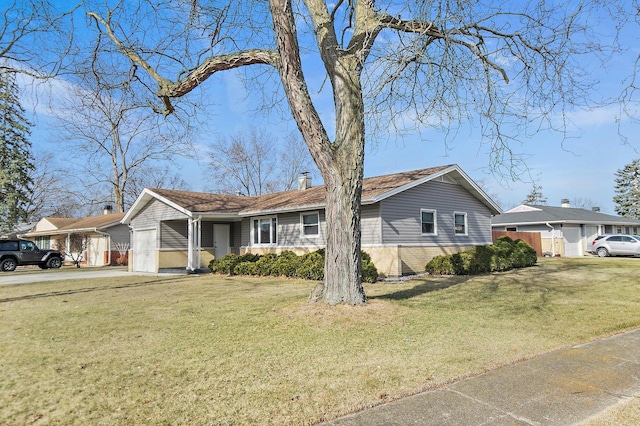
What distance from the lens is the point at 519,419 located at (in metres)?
3.50

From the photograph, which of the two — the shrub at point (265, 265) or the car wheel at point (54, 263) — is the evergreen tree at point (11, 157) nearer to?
the car wheel at point (54, 263)

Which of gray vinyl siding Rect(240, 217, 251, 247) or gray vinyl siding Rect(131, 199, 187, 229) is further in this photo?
gray vinyl siding Rect(240, 217, 251, 247)

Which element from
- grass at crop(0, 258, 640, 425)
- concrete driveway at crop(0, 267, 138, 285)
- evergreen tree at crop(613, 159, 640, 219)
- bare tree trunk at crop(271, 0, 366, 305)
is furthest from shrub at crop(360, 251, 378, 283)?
evergreen tree at crop(613, 159, 640, 219)

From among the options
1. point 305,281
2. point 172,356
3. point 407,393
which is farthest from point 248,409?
point 305,281

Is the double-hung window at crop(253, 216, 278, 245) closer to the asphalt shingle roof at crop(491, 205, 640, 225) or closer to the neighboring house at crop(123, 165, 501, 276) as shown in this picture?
the neighboring house at crop(123, 165, 501, 276)

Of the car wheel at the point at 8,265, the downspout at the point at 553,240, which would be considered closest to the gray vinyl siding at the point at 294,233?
the car wheel at the point at 8,265

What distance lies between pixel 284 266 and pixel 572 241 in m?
23.4

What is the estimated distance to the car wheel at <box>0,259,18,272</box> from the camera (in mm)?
24172

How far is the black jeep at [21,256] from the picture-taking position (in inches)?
953

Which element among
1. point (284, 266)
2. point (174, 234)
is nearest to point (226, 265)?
point (284, 266)

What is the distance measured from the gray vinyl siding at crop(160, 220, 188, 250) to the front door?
1438 millimetres

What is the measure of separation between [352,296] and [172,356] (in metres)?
3.32

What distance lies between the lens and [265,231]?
20.2 meters

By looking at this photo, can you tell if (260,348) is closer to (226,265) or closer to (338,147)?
(338,147)
